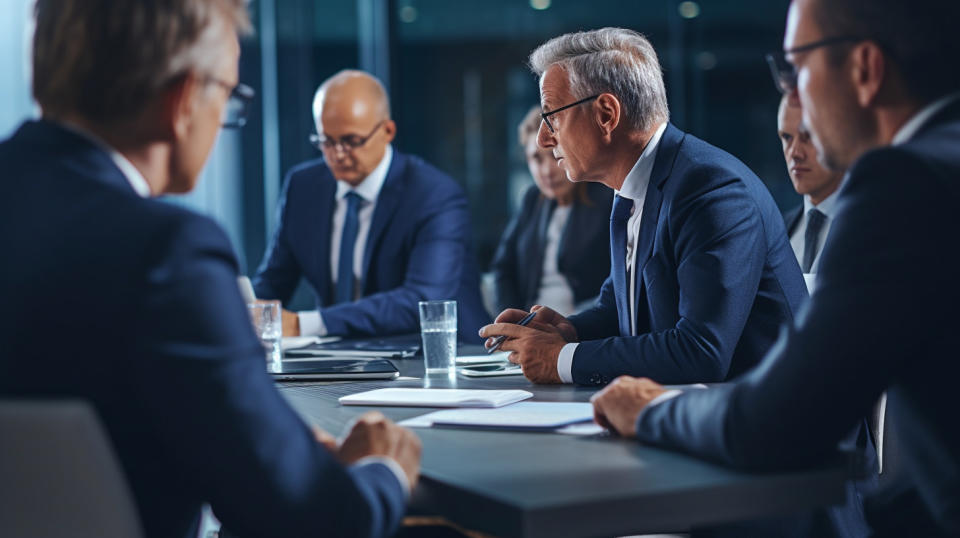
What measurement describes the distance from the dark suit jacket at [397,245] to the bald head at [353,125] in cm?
9

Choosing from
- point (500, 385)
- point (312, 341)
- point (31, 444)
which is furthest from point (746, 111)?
point (31, 444)

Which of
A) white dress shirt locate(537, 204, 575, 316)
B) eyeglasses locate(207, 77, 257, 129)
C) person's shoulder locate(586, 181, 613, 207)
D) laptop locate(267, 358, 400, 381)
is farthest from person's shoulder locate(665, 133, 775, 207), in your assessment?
white dress shirt locate(537, 204, 575, 316)

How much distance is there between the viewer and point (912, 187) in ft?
3.55

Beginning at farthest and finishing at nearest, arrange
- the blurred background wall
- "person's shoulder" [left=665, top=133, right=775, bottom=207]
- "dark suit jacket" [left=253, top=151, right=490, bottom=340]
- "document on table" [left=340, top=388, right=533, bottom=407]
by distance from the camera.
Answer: the blurred background wall → "dark suit jacket" [left=253, top=151, right=490, bottom=340] → "person's shoulder" [left=665, top=133, right=775, bottom=207] → "document on table" [left=340, top=388, right=533, bottom=407]

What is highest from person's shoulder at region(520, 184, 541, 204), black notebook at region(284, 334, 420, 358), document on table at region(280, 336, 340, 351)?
person's shoulder at region(520, 184, 541, 204)

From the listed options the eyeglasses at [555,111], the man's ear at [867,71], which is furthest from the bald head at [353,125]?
the man's ear at [867,71]

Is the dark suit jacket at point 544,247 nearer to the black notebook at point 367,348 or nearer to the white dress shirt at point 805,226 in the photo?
the white dress shirt at point 805,226

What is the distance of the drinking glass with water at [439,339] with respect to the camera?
2219 mm

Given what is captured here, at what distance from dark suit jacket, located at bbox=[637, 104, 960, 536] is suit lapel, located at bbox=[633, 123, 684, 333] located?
0.96 metres

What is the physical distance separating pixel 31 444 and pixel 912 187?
0.94m

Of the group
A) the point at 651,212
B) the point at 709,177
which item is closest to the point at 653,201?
the point at 651,212

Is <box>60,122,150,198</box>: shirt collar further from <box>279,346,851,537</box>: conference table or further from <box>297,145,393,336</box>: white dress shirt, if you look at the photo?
Answer: <box>297,145,393,336</box>: white dress shirt

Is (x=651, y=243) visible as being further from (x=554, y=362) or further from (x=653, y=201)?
(x=554, y=362)

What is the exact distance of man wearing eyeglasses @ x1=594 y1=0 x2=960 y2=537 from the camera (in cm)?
107
